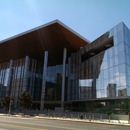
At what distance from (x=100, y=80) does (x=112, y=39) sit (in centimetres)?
962

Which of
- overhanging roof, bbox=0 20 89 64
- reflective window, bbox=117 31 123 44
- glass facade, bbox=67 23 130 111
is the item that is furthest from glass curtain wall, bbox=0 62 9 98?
reflective window, bbox=117 31 123 44

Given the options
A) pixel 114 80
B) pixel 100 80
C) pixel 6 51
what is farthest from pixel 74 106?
pixel 6 51

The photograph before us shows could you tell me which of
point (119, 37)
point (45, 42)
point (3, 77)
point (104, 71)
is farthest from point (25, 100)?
point (3, 77)

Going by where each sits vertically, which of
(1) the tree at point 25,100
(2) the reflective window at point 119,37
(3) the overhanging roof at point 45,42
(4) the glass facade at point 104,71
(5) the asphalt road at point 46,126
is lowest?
(5) the asphalt road at point 46,126

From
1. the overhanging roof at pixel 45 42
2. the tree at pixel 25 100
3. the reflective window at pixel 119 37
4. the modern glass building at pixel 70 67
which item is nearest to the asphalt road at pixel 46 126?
the modern glass building at pixel 70 67

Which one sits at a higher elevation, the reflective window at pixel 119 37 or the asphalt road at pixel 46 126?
the reflective window at pixel 119 37

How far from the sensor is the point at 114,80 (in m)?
33.4

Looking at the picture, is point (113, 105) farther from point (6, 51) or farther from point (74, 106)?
point (6, 51)

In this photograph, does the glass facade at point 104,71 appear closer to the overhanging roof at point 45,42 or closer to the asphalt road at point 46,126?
the overhanging roof at point 45,42

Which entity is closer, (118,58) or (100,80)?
(118,58)

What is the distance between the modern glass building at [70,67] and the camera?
110 feet

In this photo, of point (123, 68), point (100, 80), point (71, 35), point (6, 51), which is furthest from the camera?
point (6, 51)

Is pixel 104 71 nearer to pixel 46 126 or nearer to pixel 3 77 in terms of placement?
pixel 46 126

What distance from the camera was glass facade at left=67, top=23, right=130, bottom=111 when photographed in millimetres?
32125
